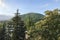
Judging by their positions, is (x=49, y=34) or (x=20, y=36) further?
(x=20, y=36)

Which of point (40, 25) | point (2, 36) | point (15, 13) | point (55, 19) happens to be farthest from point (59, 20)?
point (2, 36)

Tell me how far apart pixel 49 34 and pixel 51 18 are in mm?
2150

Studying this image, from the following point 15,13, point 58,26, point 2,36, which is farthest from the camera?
point 2,36

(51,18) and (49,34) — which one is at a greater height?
(51,18)

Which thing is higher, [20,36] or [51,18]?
[51,18]

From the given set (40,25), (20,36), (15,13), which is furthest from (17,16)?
(40,25)

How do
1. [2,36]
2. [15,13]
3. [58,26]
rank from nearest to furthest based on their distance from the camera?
[58,26] < [15,13] < [2,36]

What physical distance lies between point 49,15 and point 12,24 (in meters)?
15.5

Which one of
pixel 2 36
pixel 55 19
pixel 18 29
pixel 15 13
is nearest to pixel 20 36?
pixel 18 29

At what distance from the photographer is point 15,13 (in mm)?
46906

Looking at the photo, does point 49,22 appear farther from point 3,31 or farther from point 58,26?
point 3,31

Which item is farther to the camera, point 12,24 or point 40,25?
point 12,24

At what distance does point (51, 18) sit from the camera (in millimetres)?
33156

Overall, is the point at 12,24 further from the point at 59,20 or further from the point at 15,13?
the point at 59,20
